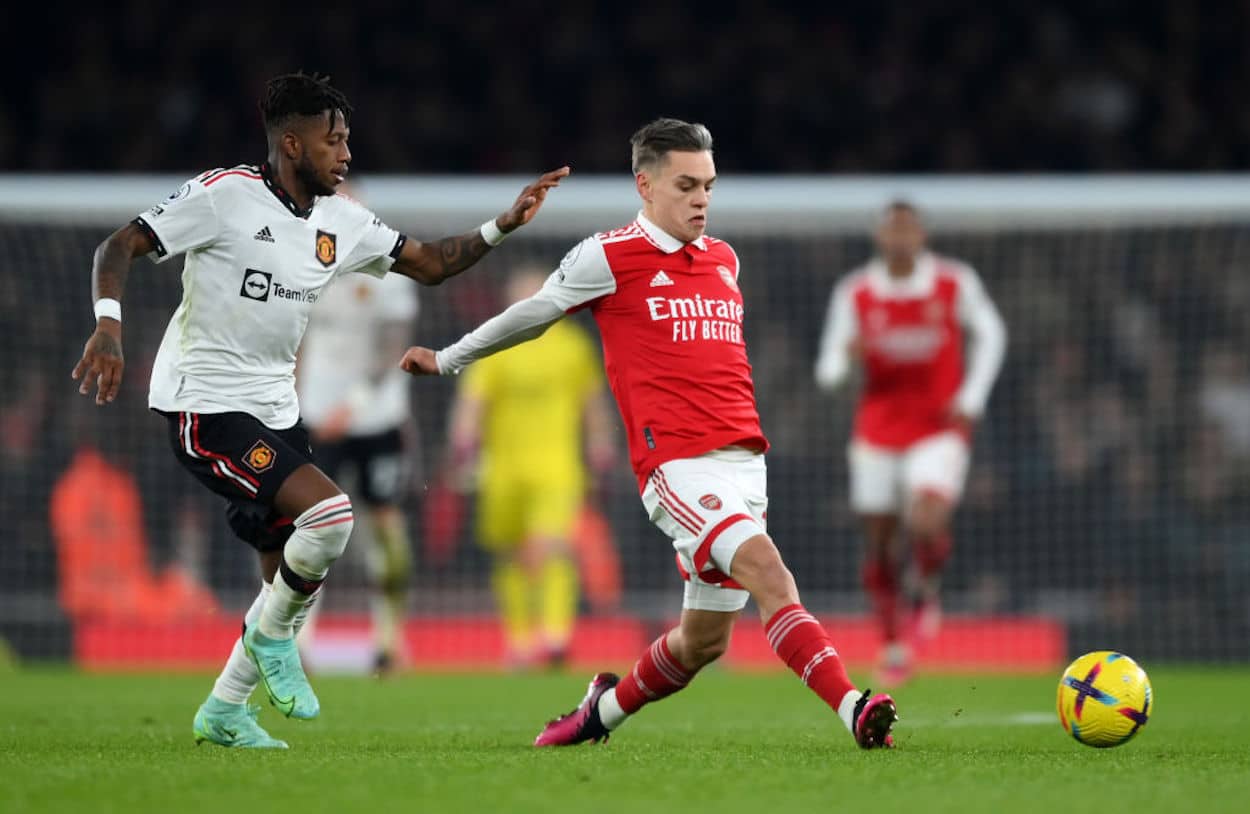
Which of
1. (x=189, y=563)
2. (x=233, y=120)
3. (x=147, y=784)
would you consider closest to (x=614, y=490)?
(x=189, y=563)

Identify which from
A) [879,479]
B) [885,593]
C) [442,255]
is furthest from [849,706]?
[879,479]

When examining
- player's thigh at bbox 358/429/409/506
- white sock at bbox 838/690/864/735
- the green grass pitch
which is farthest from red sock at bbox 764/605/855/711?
player's thigh at bbox 358/429/409/506

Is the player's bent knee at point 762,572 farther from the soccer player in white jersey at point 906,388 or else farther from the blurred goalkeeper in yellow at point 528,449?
the blurred goalkeeper in yellow at point 528,449

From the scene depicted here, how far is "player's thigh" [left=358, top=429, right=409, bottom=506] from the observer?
31.8ft

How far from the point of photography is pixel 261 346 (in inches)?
215

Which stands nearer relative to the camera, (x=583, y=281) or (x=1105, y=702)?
(x=1105, y=702)

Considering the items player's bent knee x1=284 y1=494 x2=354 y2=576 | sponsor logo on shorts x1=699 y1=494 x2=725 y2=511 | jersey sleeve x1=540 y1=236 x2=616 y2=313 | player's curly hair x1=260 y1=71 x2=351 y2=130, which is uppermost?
player's curly hair x1=260 y1=71 x2=351 y2=130

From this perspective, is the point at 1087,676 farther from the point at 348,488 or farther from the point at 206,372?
the point at 348,488

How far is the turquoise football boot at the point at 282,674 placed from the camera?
208 inches

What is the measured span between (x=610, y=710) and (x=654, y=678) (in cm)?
20

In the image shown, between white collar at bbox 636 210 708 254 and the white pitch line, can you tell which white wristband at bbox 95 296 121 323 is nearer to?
white collar at bbox 636 210 708 254

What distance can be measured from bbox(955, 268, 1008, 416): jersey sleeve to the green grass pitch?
5.40ft

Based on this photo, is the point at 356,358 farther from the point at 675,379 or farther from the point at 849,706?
the point at 849,706

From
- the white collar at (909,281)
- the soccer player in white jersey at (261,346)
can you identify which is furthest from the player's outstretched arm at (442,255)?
the white collar at (909,281)
